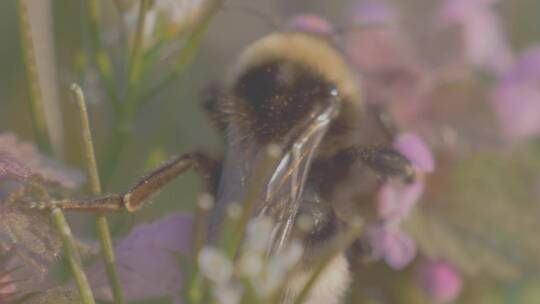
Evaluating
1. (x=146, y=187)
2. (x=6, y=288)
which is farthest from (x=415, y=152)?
(x=6, y=288)

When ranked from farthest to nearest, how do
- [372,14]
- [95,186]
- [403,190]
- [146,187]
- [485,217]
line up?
[372,14] < [485,217] < [403,190] < [146,187] < [95,186]

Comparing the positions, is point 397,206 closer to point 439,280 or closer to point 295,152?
point 439,280

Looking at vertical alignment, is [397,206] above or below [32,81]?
below

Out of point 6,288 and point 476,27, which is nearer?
point 6,288

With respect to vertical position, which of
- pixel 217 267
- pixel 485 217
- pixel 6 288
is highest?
pixel 217 267

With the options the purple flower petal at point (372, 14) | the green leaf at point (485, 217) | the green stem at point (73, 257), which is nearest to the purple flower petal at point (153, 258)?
the green stem at point (73, 257)

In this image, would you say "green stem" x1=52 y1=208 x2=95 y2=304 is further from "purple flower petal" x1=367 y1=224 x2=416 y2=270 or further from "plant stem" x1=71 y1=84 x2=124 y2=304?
"purple flower petal" x1=367 y1=224 x2=416 y2=270

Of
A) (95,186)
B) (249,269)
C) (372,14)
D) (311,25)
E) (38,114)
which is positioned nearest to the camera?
(249,269)

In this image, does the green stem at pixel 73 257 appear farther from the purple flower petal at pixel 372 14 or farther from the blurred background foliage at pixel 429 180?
the purple flower petal at pixel 372 14
